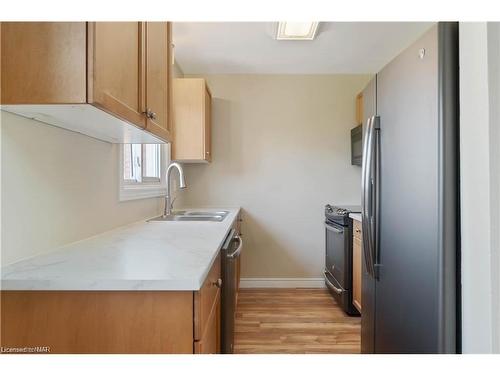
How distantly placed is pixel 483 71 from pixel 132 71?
1111 mm

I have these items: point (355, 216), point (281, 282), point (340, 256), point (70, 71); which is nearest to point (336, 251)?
point (340, 256)

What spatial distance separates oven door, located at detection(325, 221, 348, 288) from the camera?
9.20ft

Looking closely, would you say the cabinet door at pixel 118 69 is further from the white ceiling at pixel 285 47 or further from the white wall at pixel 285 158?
the white wall at pixel 285 158

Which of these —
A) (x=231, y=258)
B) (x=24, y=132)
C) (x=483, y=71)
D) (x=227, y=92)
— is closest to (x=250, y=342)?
(x=231, y=258)

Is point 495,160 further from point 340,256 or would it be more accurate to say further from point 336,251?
point 336,251

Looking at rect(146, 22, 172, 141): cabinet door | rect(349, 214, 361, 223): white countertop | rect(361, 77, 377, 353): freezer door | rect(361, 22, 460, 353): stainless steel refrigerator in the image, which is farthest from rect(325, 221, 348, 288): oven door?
rect(146, 22, 172, 141): cabinet door

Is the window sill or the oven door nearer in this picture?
the window sill

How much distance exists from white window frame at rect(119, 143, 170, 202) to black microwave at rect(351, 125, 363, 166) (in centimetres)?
187

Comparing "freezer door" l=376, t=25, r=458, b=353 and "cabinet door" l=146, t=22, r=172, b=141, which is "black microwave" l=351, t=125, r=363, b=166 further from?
"cabinet door" l=146, t=22, r=172, b=141

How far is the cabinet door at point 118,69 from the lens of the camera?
0.82 m

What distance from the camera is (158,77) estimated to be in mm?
1382

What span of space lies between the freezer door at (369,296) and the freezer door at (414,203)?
0.09m

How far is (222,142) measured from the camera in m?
3.48
